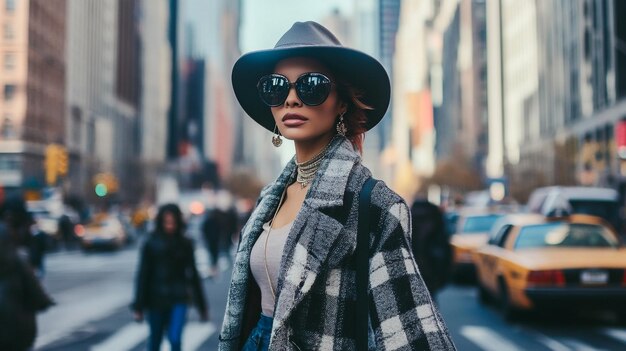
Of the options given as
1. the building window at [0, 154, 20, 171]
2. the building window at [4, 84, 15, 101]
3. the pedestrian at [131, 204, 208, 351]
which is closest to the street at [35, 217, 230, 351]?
the pedestrian at [131, 204, 208, 351]

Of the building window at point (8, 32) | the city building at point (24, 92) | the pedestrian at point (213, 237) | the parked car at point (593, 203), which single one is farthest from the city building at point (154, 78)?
the parked car at point (593, 203)

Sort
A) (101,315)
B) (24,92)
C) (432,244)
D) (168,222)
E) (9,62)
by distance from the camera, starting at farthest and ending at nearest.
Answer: (24,92), (9,62), (101,315), (432,244), (168,222)

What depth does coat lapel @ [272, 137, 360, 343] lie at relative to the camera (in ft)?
7.57

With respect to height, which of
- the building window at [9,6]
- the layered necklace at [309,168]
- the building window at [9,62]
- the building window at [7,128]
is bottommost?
the layered necklace at [309,168]

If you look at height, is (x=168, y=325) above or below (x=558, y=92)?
below

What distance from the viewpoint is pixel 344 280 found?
235cm

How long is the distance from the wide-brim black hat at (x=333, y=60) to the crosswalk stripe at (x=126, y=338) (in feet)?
24.2

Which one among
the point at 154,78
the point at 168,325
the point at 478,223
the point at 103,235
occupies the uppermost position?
the point at 154,78

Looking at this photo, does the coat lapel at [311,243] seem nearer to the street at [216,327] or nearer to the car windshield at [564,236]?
the street at [216,327]

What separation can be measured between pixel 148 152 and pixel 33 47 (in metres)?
63.1

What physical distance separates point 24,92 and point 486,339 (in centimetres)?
6369

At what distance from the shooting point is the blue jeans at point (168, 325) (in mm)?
7375

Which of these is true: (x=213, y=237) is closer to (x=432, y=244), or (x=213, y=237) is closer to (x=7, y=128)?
(x=432, y=244)

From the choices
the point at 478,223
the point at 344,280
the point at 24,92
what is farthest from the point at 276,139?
the point at 24,92
